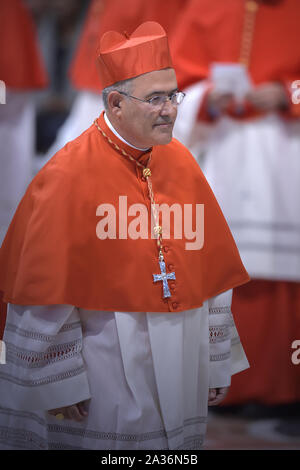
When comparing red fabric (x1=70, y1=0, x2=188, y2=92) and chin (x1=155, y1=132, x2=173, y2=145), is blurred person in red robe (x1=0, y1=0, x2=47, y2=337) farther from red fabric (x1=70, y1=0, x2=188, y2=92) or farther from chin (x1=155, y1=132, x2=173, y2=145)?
chin (x1=155, y1=132, x2=173, y2=145)

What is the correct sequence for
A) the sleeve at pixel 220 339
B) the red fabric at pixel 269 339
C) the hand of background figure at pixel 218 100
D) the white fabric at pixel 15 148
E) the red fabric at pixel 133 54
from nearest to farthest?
the red fabric at pixel 133 54
the sleeve at pixel 220 339
the white fabric at pixel 15 148
the hand of background figure at pixel 218 100
the red fabric at pixel 269 339

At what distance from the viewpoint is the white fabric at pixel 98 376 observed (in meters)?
2.45

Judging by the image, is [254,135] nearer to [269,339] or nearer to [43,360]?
[269,339]

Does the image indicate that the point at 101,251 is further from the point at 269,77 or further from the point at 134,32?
the point at 269,77

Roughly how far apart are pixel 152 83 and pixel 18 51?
109 inches

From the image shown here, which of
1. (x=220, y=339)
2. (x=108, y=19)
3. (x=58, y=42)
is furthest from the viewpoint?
(x=58, y=42)

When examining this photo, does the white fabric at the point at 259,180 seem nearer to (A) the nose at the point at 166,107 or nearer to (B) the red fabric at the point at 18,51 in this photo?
(B) the red fabric at the point at 18,51

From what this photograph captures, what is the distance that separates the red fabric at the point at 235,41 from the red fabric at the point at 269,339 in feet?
3.60

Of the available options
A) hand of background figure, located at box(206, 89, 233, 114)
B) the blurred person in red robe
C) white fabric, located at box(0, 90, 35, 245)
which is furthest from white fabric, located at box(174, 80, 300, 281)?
the blurred person in red robe

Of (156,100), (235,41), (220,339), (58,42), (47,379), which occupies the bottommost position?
(47,379)

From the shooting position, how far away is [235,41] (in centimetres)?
429

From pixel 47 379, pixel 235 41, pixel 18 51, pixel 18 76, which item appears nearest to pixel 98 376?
pixel 47 379

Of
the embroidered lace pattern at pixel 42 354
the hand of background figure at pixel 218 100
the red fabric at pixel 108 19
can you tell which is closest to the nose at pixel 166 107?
the embroidered lace pattern at pixel 42 354
